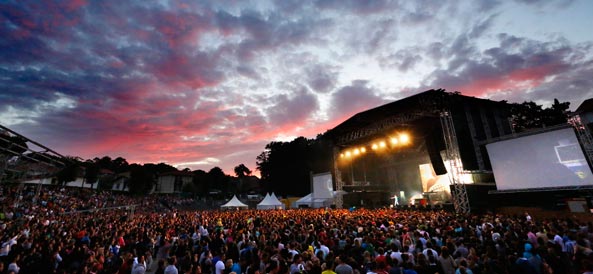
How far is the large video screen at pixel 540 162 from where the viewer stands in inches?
533

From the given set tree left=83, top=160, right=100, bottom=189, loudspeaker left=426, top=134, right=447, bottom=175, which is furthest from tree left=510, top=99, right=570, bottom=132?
tree left=83, top=160, right=100, bottom=189

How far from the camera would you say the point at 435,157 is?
65.9 ft

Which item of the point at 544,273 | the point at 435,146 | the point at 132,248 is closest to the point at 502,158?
the point at 435,146

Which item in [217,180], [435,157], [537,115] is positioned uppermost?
[537,115]

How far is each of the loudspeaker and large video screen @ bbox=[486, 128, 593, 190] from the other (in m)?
3.25

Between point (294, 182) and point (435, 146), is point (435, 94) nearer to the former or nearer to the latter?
point (435, 146)

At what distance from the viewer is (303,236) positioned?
30.8 ft

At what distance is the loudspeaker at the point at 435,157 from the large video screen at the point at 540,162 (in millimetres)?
3246

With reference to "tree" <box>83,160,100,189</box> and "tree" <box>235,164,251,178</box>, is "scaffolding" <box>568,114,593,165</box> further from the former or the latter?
"tree" <box>235,164,251,178</box>

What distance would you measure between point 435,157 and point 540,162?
20.3 ft

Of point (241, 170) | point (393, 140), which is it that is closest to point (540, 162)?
point (393, 140)

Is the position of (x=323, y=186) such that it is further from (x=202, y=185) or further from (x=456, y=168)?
(x=202, y=185)

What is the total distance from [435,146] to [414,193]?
31.4 ft

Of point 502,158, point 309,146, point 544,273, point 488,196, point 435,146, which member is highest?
point 309,146
